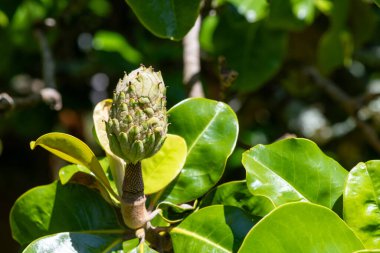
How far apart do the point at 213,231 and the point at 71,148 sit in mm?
269

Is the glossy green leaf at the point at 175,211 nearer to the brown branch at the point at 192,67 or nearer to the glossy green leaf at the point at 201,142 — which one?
the glossy green leaf at the point at 201,142

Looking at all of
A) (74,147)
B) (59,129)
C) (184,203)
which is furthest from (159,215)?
(59,129)

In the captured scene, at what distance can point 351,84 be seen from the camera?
3229 millimetres

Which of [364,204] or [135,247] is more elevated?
[364,204]

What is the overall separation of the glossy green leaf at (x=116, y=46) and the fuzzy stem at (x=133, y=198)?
137cm

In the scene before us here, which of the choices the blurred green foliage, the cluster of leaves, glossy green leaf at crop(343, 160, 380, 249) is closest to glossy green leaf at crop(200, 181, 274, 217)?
the cluster of leaves

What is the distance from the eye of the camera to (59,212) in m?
1.23

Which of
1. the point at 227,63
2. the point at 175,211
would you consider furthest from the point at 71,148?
the point at 227,63

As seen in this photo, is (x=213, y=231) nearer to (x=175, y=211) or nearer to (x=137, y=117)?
(x=175, y=211)

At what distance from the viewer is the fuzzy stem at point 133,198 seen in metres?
1.08

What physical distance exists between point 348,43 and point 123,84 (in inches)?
57.2

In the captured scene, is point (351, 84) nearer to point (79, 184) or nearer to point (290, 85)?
point (290, 85)

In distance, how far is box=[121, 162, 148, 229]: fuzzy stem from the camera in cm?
108

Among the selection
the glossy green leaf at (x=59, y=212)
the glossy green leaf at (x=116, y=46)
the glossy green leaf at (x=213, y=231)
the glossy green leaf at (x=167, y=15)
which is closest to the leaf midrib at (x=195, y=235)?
the glossy green leaf at (x=213, y=231)
